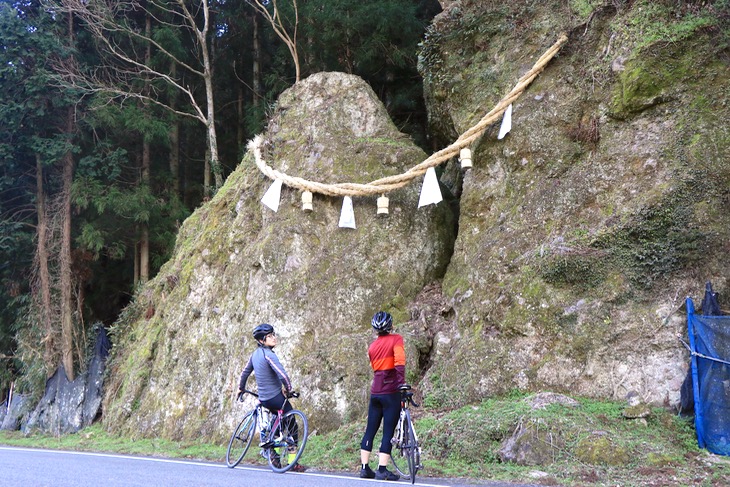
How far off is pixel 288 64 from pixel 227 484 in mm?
15367

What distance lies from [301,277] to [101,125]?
1064 cm

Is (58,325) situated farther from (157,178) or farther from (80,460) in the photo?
(80,460)

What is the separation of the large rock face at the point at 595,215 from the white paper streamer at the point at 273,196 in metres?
3.46

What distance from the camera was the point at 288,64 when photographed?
1894 centimetres

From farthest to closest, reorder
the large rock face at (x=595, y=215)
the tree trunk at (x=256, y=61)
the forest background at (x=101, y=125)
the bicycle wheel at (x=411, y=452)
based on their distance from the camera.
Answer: the tree trunk at (x=256, y=61) < the forest background at (x=101, y=125) < the large rock face at (x=595, y=215) < the bicycle wheel at (x=411, y=452)

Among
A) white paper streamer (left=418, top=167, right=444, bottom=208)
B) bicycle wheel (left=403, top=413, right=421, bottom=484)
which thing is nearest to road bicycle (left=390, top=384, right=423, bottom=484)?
bicycle wheel (left=403, top=413, right=421, bottom=484)

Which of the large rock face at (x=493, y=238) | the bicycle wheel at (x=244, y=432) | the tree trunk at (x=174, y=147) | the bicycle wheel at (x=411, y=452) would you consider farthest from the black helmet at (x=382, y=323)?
the tree trunk at (x=174, y=147)

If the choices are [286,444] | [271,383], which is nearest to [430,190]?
[271,383]

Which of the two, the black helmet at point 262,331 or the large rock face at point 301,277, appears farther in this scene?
the large rock face at point 301,277

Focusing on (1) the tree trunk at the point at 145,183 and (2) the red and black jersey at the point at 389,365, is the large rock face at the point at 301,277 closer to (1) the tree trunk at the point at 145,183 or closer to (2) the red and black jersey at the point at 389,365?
(2) the red and black jersey at the point at 389,365

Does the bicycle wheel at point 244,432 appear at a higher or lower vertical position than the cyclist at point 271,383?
lower

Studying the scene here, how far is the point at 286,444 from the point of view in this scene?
6.97 m

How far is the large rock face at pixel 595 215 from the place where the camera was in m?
8.05

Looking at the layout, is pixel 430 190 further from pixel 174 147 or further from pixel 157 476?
pixel 174 147
